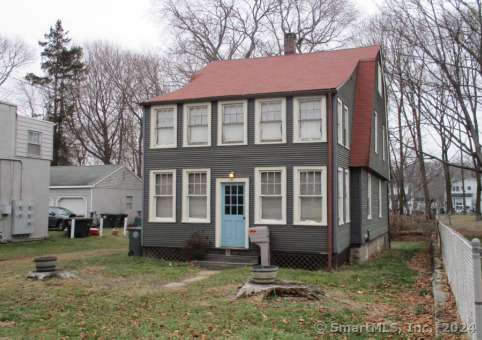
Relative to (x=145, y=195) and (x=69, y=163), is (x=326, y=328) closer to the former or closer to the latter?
(x=145, y=195)

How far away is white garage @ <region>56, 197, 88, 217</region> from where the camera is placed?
30.7 metres

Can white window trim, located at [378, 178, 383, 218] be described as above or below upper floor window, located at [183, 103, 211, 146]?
below

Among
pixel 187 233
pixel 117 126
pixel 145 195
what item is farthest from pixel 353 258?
pixel 117 126

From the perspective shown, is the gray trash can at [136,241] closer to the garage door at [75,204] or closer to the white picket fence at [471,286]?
the white picket fence at [471,286]

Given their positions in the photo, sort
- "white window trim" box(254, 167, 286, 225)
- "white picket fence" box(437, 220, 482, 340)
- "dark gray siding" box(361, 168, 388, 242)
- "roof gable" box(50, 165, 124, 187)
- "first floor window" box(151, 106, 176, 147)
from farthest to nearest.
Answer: "roof gable" box(50, 165, 124, 187) → "dark gray siding" box(361, 168, 388, 242) → "first floor window" box(151, 106, 176, 147) → "white window trim" box(254, 167, 286, 225) → "white picket fence" box(437, 220, 482, 340)

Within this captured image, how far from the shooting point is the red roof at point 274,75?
14.6 meters

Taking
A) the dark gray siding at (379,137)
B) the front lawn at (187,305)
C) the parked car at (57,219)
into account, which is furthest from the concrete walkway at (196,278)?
the parked car at (57,219)

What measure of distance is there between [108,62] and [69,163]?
380 inches

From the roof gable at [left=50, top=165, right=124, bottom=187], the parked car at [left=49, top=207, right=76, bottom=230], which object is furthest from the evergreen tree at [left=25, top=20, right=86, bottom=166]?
the parked car at [left=49, top=207, right=76, bottom=230]

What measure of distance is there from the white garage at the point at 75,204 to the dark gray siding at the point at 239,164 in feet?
55.0

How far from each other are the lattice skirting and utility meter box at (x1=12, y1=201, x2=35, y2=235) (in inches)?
307

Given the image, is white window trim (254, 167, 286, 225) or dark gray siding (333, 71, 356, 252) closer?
dark gray siding (333, 71, 356, 252)

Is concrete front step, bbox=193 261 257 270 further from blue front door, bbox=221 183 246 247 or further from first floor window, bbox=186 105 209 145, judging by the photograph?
first floor window, bbox=186 105 209 145

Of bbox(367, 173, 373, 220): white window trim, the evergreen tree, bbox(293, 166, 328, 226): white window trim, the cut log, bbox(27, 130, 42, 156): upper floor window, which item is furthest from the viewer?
the evergreen tree
